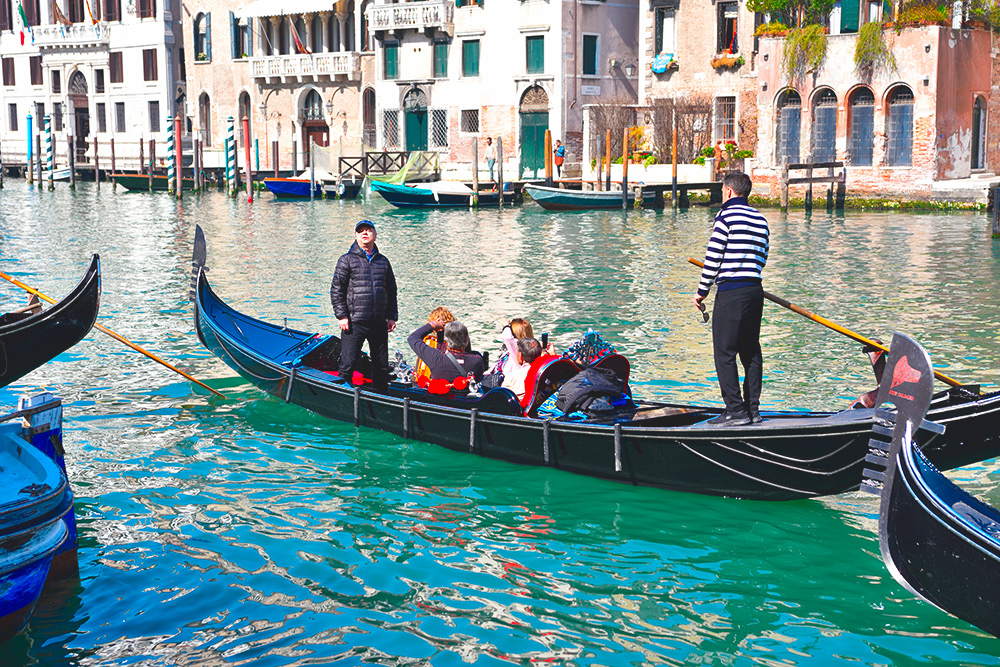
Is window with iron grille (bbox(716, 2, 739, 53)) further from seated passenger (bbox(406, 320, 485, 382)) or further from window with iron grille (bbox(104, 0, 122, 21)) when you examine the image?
window with iron grille (bbox(104, 0, 122, 21))

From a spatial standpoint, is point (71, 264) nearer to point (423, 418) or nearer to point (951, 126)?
point (423, 418)

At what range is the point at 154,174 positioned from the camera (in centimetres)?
3447

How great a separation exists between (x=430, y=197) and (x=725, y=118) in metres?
6.95

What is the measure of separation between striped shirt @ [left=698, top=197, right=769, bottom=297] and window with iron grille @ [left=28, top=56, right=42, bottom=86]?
142ft

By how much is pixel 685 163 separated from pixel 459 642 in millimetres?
23714

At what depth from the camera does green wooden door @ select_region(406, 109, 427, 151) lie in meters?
32.3

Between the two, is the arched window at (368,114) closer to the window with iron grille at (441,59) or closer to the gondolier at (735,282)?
the window with iron grille at (441,59)

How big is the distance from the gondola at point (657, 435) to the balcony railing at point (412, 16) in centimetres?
2491

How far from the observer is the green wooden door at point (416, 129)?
106ft

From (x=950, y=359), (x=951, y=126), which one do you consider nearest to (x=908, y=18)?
(x=951, y=126)

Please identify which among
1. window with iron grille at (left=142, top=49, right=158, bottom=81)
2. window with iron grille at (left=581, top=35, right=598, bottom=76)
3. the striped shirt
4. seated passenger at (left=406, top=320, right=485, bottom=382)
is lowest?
seated passenger at (left=406, top=320, right=485, bottom=382)

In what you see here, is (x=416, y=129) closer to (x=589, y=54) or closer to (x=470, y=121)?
(x=470, y=121)

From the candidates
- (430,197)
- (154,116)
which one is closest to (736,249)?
(430,197)

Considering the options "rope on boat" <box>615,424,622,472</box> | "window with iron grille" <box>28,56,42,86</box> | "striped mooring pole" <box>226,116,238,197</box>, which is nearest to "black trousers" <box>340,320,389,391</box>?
"rope on boat" <box>615,424,622,472</box>
